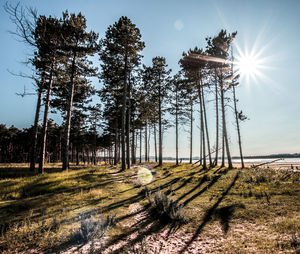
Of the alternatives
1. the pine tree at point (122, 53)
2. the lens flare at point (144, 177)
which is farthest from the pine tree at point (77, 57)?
the lens flare at point (144, 177)

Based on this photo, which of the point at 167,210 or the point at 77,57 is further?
the point at 77,57

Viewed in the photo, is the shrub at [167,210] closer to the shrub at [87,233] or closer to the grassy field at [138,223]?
the grassy field at [138,223]

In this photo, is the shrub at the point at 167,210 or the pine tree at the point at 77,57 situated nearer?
the shrub at the point at 167,210

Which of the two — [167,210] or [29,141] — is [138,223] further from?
[29,141]

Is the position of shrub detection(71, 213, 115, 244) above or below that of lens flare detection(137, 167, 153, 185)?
above

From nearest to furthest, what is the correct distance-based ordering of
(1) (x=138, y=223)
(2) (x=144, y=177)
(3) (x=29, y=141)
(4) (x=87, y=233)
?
(4) (x=87, y=233) → (1) (x=138, y=223) → (2) (x=144, y=177) → (3) (x=29, y=141)

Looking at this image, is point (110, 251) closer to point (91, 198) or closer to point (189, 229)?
point (189, 229)

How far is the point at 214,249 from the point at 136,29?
684 inches

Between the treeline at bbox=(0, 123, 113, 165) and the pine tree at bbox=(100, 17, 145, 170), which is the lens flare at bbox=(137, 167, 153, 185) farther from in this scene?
the treeline at bbox=(0, 123, 113, 165)

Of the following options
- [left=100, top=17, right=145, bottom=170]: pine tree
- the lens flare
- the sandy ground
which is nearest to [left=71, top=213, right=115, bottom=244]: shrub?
the sandy ground

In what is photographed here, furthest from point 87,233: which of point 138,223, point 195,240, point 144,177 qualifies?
point 144,177

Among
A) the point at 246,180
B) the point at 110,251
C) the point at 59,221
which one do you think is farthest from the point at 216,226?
the point at 246,180

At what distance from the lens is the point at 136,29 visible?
14.8 metres

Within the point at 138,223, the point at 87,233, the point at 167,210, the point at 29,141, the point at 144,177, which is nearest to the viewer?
the point at 87,233
